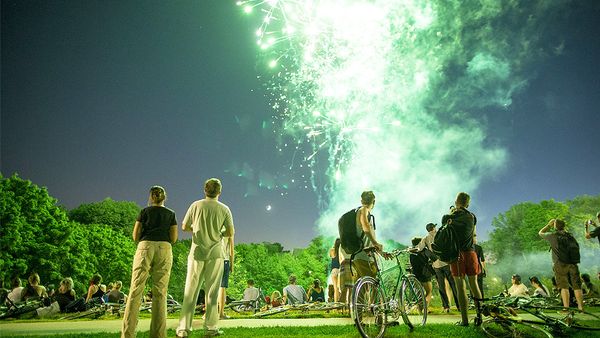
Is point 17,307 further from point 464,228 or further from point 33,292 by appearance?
point 464,228

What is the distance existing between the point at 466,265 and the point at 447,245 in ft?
1.71

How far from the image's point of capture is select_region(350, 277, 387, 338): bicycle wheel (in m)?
6.49

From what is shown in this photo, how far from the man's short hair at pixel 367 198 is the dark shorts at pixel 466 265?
81.7 inches

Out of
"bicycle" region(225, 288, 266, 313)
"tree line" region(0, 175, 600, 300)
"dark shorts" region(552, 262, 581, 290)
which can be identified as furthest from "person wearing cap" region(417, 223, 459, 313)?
"tree line" region(0, 175, 600, 300)

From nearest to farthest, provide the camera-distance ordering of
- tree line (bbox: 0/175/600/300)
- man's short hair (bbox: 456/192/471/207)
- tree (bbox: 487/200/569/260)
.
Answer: man's short hair (bbox: 456/192/471/207), tree line (bbox: 0/175/600/300), tree (bbox: 487/200/569/260)

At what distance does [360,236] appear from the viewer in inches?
304

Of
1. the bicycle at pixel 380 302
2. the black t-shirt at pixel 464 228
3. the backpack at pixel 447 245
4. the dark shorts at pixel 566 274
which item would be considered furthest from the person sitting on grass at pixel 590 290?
the bicycle at pixel 380 302

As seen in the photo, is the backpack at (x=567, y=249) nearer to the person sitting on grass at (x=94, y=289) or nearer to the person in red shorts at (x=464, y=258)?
the person in red shorts at (x=464, y=258)

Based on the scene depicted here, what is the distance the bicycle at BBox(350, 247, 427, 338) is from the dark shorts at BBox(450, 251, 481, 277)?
0.80 metres

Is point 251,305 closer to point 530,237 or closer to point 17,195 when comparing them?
point 17,195

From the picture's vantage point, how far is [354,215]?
789 cm

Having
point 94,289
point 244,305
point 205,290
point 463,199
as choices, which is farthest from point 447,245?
point 94,289

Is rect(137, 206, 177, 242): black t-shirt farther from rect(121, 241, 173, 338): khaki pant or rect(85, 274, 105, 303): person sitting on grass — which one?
rect(85, 274, 105, 303): person sitting on grass

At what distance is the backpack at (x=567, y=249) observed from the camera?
10555mm
